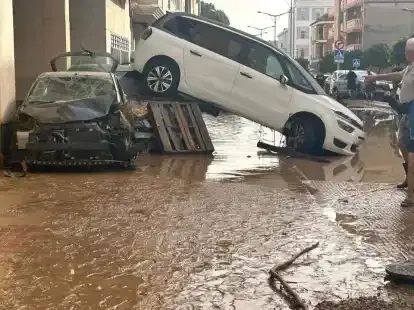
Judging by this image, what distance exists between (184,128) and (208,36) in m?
2.10

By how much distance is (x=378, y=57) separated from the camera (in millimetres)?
59531

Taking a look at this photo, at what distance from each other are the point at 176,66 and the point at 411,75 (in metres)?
6.63

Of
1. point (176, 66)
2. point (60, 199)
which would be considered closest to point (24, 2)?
point (176, 66)

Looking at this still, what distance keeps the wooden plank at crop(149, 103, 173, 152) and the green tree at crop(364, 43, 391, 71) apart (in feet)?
160

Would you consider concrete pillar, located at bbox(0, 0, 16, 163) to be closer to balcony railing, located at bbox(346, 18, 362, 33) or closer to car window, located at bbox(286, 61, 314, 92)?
car window, located at bbox(286, 61, 314, 92)

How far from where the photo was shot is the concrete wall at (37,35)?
1853 cm

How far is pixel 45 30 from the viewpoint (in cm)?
1867

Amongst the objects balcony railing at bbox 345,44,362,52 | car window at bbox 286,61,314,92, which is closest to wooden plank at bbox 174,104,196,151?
car window at bbox 286,61,314,92

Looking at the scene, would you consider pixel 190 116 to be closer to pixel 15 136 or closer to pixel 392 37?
pixel 15 136

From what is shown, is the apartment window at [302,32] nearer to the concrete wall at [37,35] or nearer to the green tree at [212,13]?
the green tree at [212,13]

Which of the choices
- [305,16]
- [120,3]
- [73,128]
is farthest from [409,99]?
[305,16]

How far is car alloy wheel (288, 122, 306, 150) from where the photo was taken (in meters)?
13.1

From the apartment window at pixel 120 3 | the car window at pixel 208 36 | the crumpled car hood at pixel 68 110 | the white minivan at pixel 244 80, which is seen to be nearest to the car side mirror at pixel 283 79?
the white minivan at pixel 244 80

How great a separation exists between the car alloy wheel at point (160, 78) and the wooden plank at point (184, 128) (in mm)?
762
